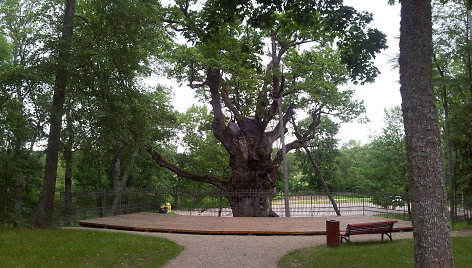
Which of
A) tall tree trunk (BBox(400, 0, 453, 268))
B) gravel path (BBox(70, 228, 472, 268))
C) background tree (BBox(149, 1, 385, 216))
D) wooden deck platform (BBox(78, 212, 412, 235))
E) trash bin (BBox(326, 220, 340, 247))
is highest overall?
background tree (BBox(149, 1, 385, 216))

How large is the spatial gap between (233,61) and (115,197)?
9.87 m

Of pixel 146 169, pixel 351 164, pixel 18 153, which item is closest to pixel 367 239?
pixel 18 153

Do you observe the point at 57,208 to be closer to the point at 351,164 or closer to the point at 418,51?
the point at 418,51

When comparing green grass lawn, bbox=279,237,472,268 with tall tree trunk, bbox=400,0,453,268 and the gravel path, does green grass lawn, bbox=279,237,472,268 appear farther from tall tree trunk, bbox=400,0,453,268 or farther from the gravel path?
tall tree trunk, bbox=400,0,453,268

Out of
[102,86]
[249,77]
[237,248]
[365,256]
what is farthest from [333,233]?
[249,77]

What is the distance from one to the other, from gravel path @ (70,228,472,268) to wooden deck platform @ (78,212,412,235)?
0.55m

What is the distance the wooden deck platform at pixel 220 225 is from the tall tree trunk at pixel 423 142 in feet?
25.2

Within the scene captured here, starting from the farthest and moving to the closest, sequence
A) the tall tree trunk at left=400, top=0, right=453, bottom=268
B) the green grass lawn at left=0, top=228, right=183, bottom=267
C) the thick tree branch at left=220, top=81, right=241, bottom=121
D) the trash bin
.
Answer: the thick tree branch at left=220, top=81, right=241, bottom=121
the trash bin
the green grass lawn at left=0, top=228, right=183, bottom=267
the tall tree trunk at left=400, top=0, right=453, bottom=268

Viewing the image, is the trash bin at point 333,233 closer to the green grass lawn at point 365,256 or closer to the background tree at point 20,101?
the green grass lawn at point 365,256

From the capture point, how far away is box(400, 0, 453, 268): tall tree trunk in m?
6.04

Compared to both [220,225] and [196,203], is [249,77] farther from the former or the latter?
[220,225]

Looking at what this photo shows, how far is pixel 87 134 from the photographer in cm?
1316

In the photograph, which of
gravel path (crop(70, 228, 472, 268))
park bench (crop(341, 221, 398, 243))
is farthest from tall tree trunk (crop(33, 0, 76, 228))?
park bench (crop(341, 221, 398, 243))

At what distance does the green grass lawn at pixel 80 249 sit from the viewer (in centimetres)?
893
